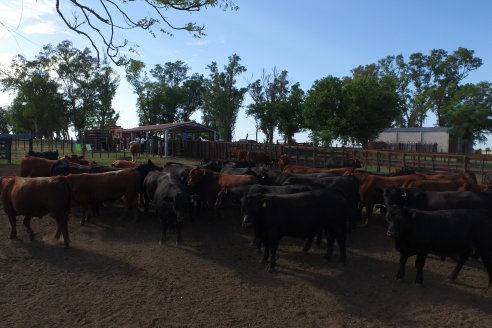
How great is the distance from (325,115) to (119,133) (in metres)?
23.3

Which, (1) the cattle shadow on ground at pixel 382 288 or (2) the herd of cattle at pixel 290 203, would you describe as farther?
(2) the herd of cattle at pixel 290 203

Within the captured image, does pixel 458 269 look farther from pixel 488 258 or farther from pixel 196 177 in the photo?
pixel 196 177

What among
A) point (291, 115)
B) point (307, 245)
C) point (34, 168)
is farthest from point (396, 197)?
point (291, 115)

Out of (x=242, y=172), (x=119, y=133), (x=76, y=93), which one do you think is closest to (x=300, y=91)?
(x=119, y=133)

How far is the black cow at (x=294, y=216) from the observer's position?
724 centimetres

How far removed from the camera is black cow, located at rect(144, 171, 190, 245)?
8352mm

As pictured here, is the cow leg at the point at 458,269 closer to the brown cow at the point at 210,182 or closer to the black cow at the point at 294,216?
the black cow at the point at 294,216

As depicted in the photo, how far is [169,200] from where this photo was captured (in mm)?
8688

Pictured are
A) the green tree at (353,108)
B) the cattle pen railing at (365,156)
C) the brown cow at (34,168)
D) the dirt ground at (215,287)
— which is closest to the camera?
the dirt ground at (215,287)

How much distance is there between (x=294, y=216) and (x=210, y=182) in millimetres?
3701

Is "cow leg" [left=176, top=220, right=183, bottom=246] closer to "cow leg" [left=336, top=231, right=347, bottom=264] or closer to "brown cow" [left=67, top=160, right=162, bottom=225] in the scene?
"brown cow" [left=67, top=160, right=162, bottom=225]

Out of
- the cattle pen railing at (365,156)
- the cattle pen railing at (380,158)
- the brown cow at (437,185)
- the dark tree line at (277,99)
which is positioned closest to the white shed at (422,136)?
the dark tree line at (277,99)

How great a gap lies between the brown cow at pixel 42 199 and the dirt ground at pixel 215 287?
0.56 meters

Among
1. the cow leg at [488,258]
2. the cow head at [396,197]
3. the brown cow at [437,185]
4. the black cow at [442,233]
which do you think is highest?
the brown cow at [437,185]
